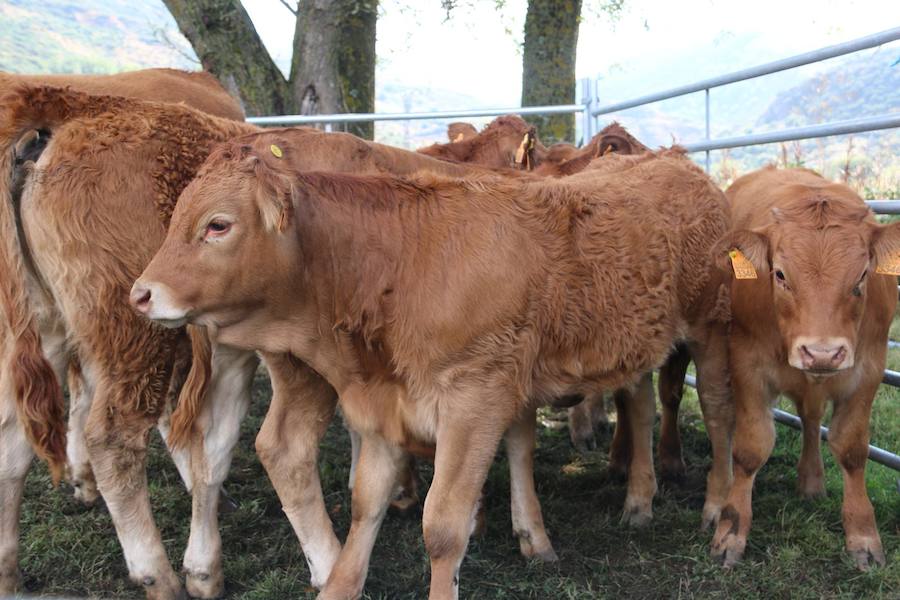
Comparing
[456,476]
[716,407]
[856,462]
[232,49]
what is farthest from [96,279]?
[232,49]

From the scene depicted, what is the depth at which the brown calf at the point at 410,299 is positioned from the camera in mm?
3287

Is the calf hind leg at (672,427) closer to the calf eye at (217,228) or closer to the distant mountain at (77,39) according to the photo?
the calf eye at (217,228)

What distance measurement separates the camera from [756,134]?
5.81 metres

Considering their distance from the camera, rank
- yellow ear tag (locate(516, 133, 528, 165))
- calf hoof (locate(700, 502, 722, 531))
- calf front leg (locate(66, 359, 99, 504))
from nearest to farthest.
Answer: calf hoof (locate(700, 502, 722, 531)) < calf front leg (locate(66, 359, 99, 504)) < yellow ear tag (locate(516, 133, 528, 165))

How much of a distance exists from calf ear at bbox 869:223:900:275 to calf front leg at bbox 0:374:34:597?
3713 millimetres

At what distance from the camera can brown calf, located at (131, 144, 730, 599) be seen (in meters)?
3.29

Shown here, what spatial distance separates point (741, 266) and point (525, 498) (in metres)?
1.48

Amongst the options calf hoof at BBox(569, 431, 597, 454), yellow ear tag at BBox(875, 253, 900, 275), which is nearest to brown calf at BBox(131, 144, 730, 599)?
yellow ear tag at BBox(875, 253, 900, 275)

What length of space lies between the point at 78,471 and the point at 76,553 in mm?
822

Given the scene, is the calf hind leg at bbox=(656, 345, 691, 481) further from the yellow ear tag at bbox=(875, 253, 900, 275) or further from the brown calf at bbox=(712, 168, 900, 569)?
the yellow ear tag at bbox=(875, 253, 900, 275)

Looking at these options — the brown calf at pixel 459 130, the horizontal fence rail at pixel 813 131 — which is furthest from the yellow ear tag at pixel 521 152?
the brown calf at pixel 459 130

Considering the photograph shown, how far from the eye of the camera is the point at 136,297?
3127mm

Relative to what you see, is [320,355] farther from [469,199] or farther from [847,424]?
[847,424]

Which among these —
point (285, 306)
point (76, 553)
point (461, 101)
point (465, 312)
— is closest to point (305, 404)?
point (285, 306)
